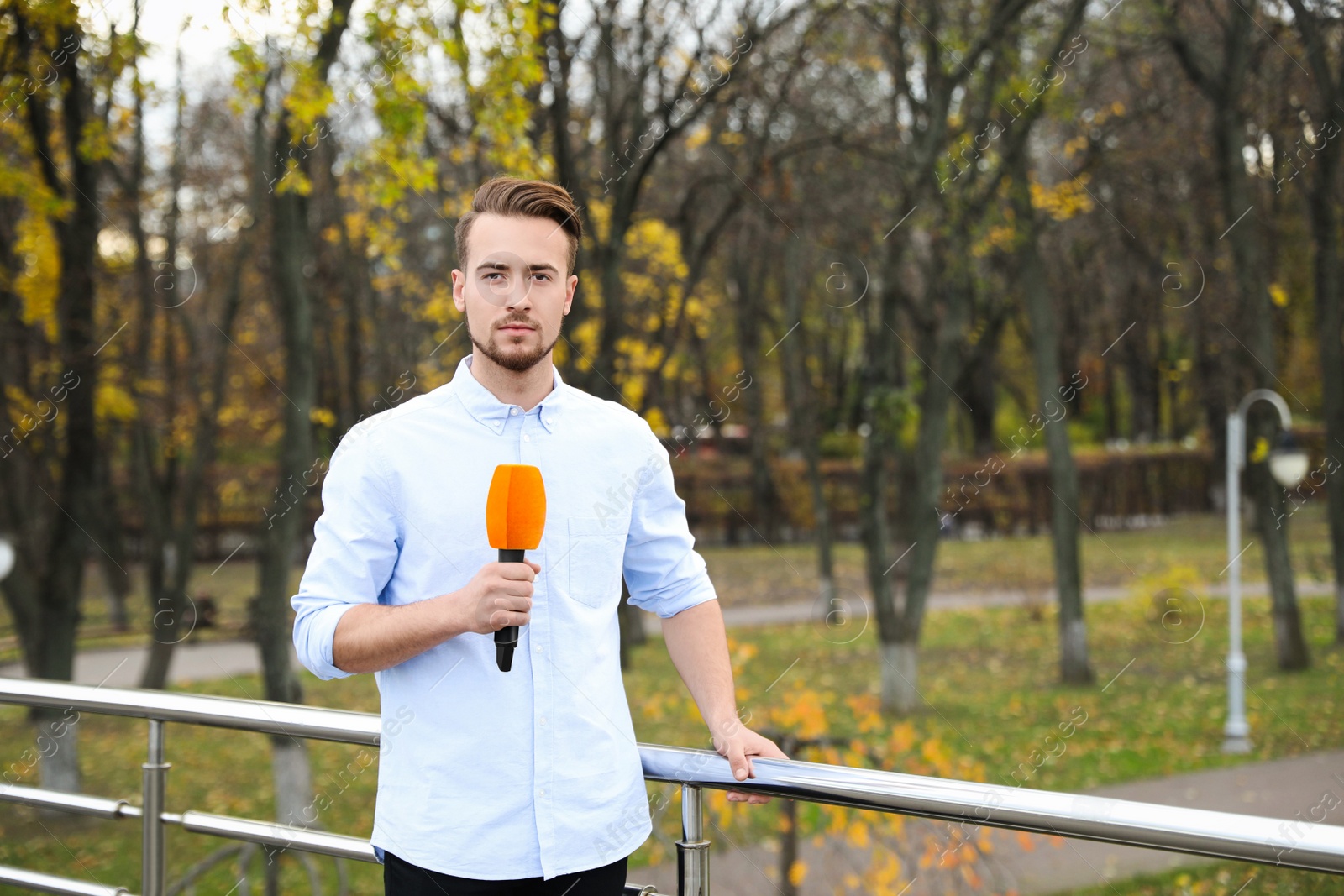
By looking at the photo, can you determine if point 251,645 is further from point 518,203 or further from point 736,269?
point 518,203

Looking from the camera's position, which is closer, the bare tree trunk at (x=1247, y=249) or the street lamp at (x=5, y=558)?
the street lamp at (x=5, y=558)

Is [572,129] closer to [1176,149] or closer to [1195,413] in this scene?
[1176,149]

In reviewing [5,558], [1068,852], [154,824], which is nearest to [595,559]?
[154,824]

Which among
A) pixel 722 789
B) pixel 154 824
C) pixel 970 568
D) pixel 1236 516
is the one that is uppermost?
pixel 1236 516

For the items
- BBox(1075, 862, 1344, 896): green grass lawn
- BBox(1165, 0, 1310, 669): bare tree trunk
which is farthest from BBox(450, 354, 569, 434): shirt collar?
BBox(1165, 0, 1310, 669): bare tree trunk

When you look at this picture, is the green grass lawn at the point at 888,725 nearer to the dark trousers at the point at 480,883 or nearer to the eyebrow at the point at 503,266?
the dark trousers at the point at 480,883

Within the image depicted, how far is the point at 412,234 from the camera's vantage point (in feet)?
65.5

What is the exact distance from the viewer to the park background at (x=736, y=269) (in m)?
8.27

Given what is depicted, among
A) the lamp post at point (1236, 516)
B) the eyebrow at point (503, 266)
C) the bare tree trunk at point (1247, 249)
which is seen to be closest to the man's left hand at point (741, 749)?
the eyebrow at point (503, 266)

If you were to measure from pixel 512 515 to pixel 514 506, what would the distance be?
1 centimetres

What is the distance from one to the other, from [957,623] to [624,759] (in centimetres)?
1701

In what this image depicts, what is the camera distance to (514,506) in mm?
1835

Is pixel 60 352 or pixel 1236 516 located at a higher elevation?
pixel 60 352

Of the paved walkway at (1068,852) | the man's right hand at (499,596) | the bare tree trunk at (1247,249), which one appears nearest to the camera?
the man's right hand at (499,596)
